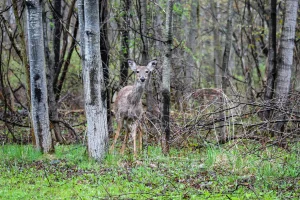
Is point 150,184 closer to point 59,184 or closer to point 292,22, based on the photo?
point 59,184

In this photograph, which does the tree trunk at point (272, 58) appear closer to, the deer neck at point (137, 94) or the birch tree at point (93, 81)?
the deer neck at point (137, 94)

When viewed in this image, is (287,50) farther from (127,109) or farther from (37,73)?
(37,73)

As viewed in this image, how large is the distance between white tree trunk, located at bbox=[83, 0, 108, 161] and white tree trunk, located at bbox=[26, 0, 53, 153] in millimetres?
1280

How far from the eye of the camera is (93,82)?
29.0 feet

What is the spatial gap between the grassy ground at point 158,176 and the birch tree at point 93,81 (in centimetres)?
35

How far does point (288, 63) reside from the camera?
36.5 ft

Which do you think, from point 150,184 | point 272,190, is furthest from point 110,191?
point 272,190

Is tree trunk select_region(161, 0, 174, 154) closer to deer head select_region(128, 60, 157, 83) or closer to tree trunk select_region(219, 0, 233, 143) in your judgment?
tree trunk select_region(219, 0, 233, 143)

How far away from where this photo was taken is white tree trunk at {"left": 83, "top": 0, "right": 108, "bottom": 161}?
8.74 metres

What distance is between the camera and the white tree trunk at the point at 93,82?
8.74 metres

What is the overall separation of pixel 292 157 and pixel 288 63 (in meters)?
3.77

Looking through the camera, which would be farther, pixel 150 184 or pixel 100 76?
pixel 100 76

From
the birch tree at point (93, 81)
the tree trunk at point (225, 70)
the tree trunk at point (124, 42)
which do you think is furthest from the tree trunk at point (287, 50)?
the birch tree at point (93, 81)

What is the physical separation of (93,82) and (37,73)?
4.90 ft
